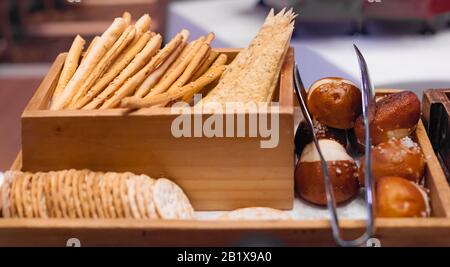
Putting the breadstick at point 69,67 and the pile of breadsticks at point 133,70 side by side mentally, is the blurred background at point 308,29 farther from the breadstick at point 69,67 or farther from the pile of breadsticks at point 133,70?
the breadstick at point 69,67

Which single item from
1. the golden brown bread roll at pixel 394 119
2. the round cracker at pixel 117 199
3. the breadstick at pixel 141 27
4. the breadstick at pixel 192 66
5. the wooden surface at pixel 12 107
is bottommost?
the wooden surface at pixel 12 107

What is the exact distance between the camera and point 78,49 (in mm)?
1079

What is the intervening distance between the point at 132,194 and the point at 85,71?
0.90 feet

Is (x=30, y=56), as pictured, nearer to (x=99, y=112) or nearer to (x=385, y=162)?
(x=99, y=112)

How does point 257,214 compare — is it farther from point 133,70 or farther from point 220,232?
point 133,70

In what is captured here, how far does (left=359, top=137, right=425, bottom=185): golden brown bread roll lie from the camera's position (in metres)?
0.90

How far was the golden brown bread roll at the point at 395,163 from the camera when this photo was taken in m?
0.90

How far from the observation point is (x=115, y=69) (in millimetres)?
1001

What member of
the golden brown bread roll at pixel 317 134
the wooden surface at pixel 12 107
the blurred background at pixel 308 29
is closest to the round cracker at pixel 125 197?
the golden brown bread roll at pixel 317 134

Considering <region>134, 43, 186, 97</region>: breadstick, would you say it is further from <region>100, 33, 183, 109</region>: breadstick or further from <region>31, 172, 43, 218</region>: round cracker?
<region>31, 172, 43, 218</region>: round cracker

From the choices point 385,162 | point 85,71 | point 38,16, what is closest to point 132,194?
point 85,71

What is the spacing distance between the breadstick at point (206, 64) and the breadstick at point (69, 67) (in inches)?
8.2

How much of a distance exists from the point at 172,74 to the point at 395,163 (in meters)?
0.38

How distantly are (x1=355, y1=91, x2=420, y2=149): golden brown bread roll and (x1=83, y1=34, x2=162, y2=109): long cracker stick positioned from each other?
0.37 metres
